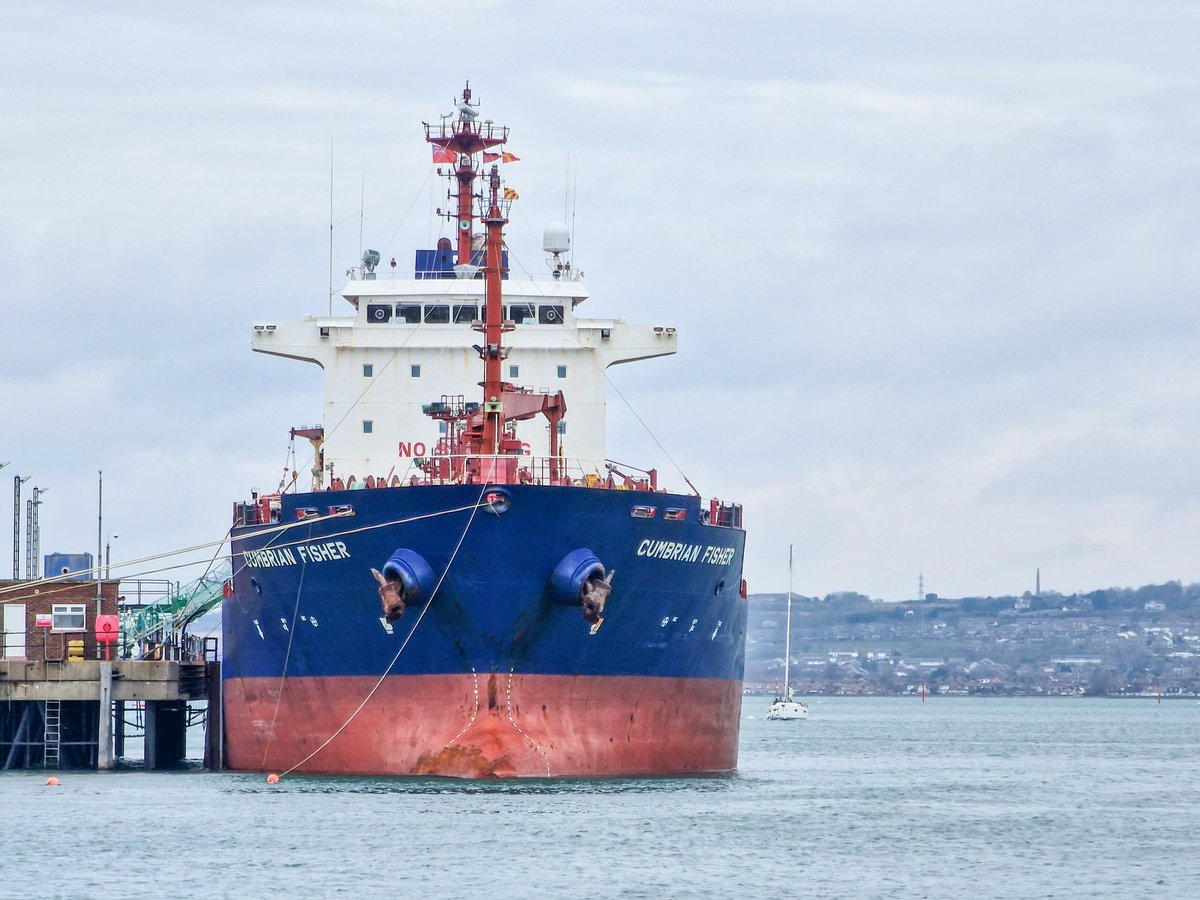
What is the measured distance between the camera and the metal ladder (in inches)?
1903

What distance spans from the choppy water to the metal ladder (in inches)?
53.8

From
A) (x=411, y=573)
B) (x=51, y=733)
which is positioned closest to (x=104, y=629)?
(x=51, y=733)

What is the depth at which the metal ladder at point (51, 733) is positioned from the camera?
159 feet

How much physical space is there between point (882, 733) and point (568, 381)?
5007 centimetres

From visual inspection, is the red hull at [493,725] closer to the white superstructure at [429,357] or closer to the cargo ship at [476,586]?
the cargo ship at [476,586]

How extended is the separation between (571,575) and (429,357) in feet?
33.1

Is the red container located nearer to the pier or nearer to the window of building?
the pier

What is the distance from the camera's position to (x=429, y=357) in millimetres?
45938

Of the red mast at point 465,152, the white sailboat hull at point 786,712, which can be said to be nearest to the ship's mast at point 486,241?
the red mast at point 465,152

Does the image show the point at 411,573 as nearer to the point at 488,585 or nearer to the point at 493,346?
the point at 488,585

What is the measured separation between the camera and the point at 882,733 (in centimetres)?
9288

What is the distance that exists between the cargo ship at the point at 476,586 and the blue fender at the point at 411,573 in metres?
0.05

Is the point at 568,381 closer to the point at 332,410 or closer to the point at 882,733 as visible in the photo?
the point at 332,410

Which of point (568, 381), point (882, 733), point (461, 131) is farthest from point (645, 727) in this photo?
point (882, 733)
